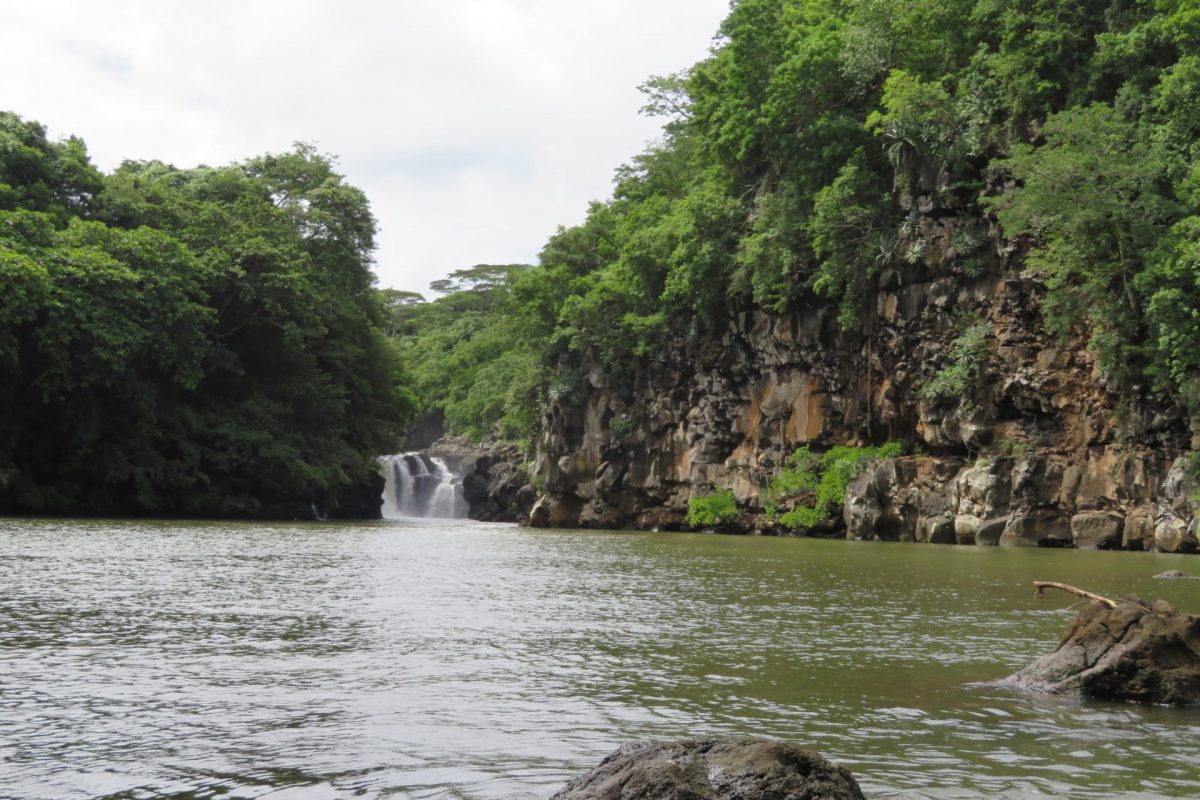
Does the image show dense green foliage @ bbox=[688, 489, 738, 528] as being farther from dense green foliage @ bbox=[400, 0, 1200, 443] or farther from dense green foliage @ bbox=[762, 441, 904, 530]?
dense green foliage @ bbox=[400, 0, 1200, 443]

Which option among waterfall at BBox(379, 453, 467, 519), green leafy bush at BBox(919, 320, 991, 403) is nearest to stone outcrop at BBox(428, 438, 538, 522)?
waterfall at BBox(379, 453, 467, 519)

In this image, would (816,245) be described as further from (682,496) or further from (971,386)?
(682,496)

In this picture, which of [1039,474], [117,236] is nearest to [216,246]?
[117,236]

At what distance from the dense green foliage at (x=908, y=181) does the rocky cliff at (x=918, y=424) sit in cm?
80

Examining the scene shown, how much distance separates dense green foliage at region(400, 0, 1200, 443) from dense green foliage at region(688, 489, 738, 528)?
22.7 ft

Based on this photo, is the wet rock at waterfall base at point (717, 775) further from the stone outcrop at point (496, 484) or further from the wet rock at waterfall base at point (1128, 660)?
the stone outcrop at point (496, 484)

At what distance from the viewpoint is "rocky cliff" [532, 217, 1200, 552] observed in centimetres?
2722

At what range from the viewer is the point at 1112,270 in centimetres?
2578

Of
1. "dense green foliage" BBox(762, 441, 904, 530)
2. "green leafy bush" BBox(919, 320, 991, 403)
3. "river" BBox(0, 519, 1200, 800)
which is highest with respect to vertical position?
"green leafy bush" BBox(919, 320, 991, 403)

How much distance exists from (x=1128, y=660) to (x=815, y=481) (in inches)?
1164

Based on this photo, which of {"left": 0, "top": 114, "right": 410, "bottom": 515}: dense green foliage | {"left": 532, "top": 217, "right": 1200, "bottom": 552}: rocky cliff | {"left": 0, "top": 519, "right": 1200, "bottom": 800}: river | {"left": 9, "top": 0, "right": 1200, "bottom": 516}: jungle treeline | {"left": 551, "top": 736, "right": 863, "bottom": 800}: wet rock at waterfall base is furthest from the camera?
{"left": 0, "top": 114, "right": 410, "bottom": 515}: dense green foliage

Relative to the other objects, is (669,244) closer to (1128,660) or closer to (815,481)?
(815,481)

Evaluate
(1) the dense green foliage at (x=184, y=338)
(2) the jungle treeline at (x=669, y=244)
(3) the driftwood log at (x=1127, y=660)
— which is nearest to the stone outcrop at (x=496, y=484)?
(2) the jungle treeline at (x=669, y=244)

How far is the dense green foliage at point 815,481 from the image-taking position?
3456cm
